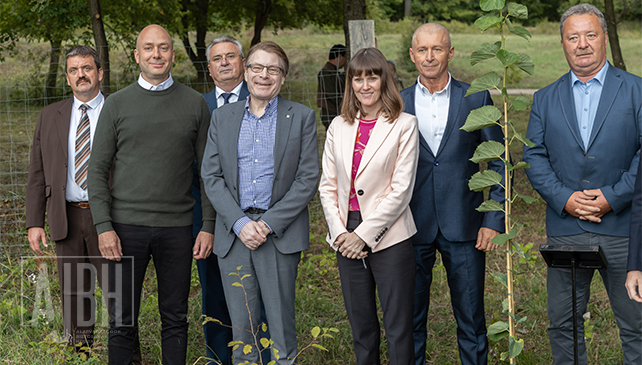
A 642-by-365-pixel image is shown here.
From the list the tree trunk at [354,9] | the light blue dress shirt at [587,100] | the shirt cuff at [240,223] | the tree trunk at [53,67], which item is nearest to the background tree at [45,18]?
the tree trunk at [53,67]

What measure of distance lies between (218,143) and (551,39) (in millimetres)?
31475

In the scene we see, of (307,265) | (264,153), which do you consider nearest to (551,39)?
(307,265)

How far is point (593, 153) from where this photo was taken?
9.68 ft

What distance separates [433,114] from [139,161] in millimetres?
1720

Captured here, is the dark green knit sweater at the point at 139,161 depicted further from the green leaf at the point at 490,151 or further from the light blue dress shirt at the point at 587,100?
the light blue dress shirt at the point at 587,100

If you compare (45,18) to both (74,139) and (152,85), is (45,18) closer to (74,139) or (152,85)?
(74,139)

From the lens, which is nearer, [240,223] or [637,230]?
[637,230]

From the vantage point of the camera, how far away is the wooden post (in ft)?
15.9

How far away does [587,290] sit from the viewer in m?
3.07

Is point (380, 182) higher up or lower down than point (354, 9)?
lower down

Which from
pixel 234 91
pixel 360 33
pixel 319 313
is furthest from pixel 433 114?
pixel 319 313

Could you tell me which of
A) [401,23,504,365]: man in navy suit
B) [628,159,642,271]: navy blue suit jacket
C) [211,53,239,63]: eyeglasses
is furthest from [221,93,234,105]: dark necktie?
[628,159,642,271]: navy blue suit jacket

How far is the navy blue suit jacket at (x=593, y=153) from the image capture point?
292cm

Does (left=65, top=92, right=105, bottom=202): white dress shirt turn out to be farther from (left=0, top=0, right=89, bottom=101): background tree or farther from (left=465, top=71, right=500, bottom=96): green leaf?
(left=0, top=0, right=89, bottom=101): background tree
